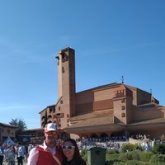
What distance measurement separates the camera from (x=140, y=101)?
74.1 metres

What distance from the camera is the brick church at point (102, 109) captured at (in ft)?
212

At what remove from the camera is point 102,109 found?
77.9m

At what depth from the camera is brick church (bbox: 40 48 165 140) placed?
64.6 metres

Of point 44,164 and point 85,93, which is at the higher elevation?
point 85,93

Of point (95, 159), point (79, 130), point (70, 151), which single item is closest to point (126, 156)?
point (95, 159)

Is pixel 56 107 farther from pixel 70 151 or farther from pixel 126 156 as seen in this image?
pixel 70 151

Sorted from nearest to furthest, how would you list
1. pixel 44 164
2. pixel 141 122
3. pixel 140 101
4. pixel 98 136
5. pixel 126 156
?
pixel 44 164 → pixel 126 156 → pixel 141 122 → pixel 98 136 → pixel 140 101

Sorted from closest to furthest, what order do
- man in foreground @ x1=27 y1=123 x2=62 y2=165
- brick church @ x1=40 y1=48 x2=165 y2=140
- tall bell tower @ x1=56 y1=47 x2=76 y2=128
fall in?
1. man in foreground @ x1=27 y1=123 x2=62 y2=165
2. brick church @ x1=40 y1=48 x2=165 y2=140
3. tall bell tower @ x1=56 y1=47 x2=76 y2=128

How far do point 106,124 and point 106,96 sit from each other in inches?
524

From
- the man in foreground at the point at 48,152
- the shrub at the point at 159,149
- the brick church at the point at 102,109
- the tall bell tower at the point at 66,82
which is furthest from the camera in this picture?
the tall bell tower at the point at 66,82

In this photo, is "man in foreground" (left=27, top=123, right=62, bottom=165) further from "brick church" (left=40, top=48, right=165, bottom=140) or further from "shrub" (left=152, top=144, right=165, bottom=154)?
"brick church" (left=40, top=48, right=165, bottom=140)

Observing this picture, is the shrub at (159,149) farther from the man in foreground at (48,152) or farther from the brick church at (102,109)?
the man in foreground at (48,152)

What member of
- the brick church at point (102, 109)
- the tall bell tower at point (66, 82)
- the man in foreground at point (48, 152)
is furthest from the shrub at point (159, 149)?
the tall bell tower at point (66, 82)

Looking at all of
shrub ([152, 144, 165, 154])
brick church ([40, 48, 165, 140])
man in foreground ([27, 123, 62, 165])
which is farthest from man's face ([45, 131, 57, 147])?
brick church ([40, 48, 165, 140])
